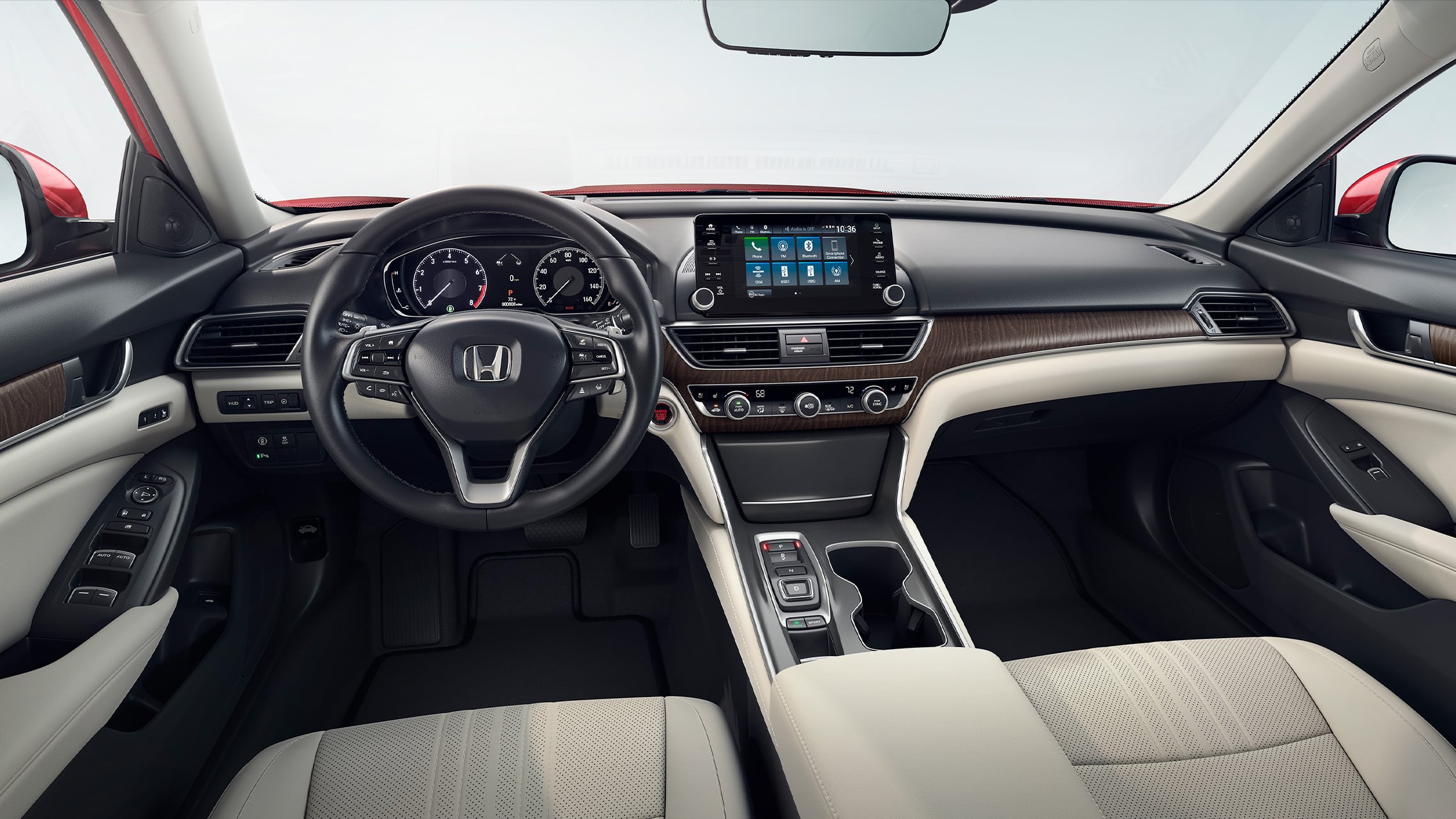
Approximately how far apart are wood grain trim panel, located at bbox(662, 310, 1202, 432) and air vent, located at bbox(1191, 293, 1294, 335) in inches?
1.7

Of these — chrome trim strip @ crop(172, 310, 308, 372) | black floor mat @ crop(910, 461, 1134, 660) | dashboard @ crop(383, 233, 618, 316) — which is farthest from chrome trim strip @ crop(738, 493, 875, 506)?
chrome trim strip @ crop(172, 310, 308, 372)

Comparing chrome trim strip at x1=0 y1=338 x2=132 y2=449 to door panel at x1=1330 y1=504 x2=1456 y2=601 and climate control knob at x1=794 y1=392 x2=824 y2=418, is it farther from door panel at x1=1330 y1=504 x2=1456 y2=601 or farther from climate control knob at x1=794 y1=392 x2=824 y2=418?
door panel at x1=1330 y1=504 x2=1456 y2=601

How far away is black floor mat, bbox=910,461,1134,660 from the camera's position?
2229mm

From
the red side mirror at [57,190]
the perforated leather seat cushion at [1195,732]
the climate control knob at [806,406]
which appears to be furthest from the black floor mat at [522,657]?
the red side mirror at [57,190]

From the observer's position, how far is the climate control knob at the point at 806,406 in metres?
1.71

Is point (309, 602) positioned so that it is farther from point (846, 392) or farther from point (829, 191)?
point (829, 191)

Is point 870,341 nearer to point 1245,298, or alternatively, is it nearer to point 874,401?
point 874,401

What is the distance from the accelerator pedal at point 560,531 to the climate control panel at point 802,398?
0.79 m

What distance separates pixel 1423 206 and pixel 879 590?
1658 mm

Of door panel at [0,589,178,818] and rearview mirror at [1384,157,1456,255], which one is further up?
rearview mirror at [1384,157,1456,255]

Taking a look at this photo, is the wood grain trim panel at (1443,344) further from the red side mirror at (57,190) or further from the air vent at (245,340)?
the red side mirror at (57,190)

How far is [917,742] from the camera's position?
94cm

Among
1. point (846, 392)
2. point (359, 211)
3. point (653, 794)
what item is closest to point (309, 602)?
point (359, 211)

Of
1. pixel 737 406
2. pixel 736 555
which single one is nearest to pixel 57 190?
pixel 737 406
